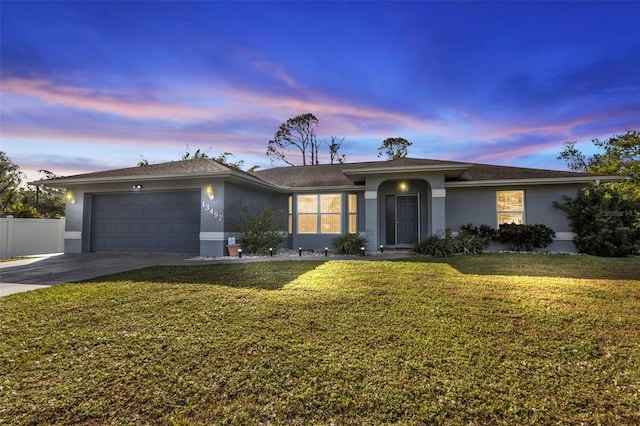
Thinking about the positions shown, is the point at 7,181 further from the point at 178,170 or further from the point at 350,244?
the point at 350,244

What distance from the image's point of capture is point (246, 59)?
10055 mm

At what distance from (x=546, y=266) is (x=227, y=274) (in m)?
7.52

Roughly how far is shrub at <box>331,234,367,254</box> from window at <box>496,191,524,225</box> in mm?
5269

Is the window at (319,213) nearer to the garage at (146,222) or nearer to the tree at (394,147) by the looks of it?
the garage at (146,222)

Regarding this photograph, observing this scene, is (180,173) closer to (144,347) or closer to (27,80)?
(27,80)

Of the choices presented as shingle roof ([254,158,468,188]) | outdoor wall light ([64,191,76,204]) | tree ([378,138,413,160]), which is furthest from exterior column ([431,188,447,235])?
tree ([378,138,413,160])

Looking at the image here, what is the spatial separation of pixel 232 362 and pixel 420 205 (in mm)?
10982

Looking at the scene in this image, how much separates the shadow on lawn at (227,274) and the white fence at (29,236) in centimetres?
773

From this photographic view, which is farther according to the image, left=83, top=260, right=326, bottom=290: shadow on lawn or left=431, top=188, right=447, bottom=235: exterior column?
left=431, top=188, right=447, bottom=235: exterior column

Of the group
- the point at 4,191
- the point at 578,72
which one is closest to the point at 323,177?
the point at 578,72

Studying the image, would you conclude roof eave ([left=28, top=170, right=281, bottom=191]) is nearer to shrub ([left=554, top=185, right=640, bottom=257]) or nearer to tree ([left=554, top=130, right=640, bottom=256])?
tree ([left=554, top=130, right=640, bottom=256])

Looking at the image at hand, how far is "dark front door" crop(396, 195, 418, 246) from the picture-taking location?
12734 millimetres

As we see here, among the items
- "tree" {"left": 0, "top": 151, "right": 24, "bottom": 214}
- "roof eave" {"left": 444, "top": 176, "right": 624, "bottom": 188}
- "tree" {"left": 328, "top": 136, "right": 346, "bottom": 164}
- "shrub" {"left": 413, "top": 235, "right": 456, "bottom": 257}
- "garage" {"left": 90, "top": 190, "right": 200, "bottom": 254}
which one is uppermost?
"tree" {"left": 328, "top": 136, "right": 346, "bottom": 164}

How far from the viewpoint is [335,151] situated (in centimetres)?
2959
